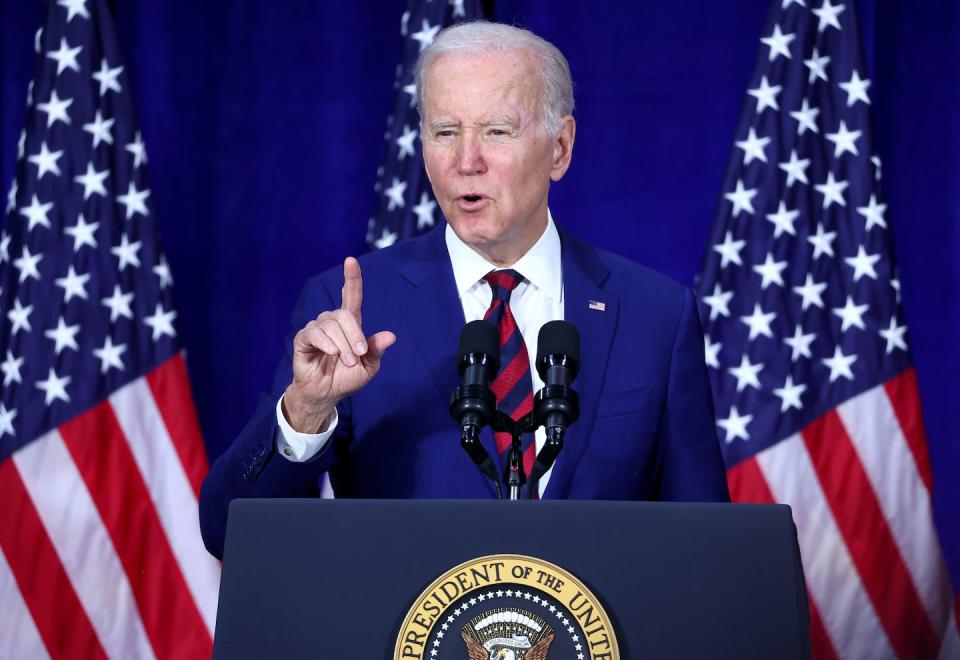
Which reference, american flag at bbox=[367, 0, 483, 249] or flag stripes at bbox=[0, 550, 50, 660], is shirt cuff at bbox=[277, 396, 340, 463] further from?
flag stripes at bbox=[0, 550, 50, 660]

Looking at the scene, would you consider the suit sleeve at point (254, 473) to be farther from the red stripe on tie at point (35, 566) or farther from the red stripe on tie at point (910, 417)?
the red stripe on tie at point (910, 417)

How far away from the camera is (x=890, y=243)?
358 cm

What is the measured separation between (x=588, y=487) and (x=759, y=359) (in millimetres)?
1705

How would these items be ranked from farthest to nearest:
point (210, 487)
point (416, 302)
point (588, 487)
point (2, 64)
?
1. point (2, 64)
2. point (416, 302)
3. point (588, 487)
4. point (210, 487)

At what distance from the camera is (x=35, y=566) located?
3.43 metres

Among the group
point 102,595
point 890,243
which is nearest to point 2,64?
point 102,595

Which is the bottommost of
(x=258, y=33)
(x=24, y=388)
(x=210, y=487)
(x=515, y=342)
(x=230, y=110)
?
(x=210, y=487)

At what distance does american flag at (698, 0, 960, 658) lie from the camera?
3.46 m

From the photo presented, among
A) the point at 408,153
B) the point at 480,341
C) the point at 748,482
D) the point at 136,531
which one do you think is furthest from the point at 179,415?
the point at 480,341

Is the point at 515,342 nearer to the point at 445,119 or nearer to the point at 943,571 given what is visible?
the point at 445,119

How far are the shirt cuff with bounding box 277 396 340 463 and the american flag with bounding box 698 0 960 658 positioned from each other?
79.2 inches

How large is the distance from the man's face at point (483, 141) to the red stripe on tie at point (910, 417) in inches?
70.3

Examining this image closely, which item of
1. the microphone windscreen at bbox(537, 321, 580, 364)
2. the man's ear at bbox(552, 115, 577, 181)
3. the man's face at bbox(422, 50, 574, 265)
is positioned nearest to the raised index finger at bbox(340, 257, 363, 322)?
the microphone windscreen at bbox(537, 321, 580, 364)

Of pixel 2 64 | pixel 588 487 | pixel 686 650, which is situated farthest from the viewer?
pixel 2 64
